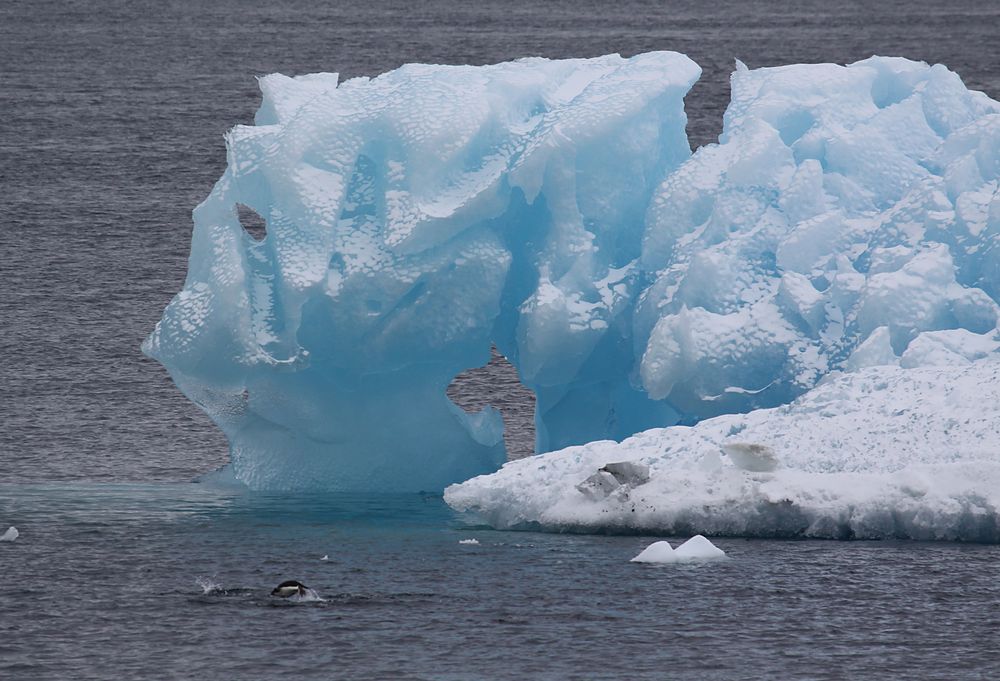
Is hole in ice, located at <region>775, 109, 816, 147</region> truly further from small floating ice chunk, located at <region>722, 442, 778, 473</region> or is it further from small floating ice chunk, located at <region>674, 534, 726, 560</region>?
small floating ice chunk, located at <region>674, 534, 726, 560</region>

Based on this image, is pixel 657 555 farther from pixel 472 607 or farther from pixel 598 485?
pixel 472 607

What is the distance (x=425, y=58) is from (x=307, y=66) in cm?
297

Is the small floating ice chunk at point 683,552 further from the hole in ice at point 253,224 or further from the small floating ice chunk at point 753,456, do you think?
the hole in ice at point 253,224

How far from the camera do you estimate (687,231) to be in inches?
719

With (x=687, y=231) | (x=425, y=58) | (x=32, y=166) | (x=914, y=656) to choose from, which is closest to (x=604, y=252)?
(x=687, y=231)

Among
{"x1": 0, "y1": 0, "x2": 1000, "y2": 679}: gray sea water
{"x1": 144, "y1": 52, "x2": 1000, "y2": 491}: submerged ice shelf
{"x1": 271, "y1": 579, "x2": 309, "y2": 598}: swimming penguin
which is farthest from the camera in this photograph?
{"x1": 144, "y1": 52, "x2": 1000, "y2": 491}: submerged ice shelf

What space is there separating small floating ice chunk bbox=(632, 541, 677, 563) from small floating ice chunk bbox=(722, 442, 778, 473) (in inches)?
44.7

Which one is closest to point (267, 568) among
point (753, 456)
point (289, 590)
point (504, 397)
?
point (289, 590)

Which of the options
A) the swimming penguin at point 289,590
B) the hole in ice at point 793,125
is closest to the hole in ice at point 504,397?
the hole in ice at point 793,125

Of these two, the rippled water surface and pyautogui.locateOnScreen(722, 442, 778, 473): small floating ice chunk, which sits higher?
pyautogui.locateOnScreen(722, 442, 778, 473): small floating ice chunk

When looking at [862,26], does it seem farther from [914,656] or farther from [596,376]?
[914,656]

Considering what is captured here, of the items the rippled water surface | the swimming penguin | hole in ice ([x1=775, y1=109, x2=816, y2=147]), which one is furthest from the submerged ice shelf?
the swimming penguin

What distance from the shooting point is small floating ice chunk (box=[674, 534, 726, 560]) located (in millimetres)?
14984

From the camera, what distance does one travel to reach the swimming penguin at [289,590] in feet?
45.8
